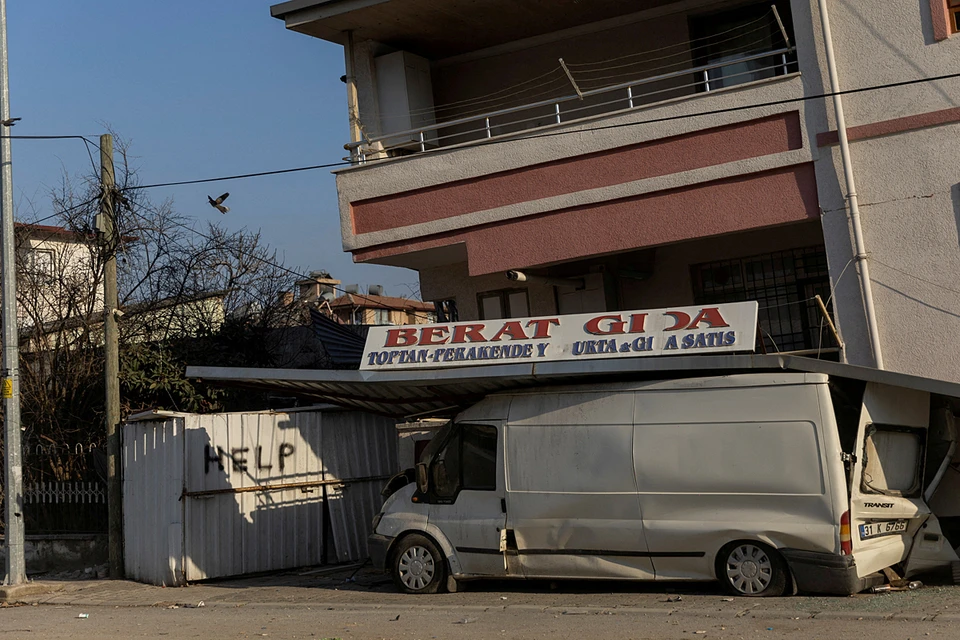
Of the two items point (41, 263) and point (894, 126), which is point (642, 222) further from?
point (41, 263)

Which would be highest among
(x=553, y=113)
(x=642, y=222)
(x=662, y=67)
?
(x=662, y=67)

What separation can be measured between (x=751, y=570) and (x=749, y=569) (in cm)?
2

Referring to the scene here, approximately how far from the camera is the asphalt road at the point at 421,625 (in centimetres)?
827

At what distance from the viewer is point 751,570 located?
32.8ft

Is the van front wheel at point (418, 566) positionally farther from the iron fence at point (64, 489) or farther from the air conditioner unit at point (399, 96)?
the air conditioner unit at point (399, 96)

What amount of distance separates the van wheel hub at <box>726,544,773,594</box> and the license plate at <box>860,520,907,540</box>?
2.91 ft

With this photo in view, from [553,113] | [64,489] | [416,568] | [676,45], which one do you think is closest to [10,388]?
[64,489]

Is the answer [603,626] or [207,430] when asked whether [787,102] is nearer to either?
[603,626]

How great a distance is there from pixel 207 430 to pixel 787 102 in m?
8.59

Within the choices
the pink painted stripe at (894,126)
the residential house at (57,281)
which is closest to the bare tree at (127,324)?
the residential house at (57,281)

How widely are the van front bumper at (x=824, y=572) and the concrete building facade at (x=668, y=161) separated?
3095mm

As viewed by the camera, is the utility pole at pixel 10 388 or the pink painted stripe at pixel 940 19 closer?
the pink painted stripe at pixel 940 19

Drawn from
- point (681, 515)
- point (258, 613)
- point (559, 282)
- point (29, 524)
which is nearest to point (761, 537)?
point (681, 515)

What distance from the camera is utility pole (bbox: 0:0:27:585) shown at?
13711 millimetres
